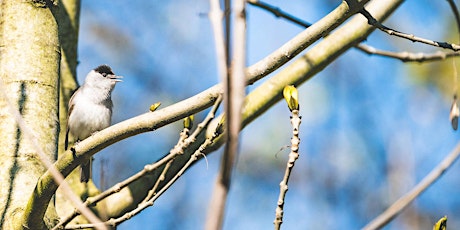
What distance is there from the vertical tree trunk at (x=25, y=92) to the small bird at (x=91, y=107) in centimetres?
137

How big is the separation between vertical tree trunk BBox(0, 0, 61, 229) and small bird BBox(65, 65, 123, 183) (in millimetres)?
1374

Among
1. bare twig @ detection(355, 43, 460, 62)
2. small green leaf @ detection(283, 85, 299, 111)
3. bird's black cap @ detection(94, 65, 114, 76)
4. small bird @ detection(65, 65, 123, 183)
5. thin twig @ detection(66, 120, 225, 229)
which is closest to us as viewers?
small green leaf @ detection(283, 85, 299, 111)

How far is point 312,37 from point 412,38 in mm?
384

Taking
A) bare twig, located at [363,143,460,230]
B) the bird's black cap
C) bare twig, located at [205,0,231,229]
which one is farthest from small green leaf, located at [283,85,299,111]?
the bird's black cap

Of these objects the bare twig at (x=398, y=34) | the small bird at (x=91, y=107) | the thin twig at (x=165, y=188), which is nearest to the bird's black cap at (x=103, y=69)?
the small bird at (x=91, y=107)

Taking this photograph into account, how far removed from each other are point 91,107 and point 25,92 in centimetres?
222

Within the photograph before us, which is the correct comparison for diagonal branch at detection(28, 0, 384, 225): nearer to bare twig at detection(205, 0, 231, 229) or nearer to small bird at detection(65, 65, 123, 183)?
bare twig at detection(205, 0, 231, 229)

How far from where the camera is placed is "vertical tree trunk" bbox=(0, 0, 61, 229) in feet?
8.70

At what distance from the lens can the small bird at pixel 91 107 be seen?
4637 millimetres

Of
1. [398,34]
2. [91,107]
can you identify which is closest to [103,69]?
[91,107]

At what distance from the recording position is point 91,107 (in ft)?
16.5

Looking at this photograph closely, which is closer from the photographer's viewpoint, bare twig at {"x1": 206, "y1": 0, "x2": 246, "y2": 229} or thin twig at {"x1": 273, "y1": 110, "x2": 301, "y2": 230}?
bare twig at {"x1": 206, "y1": 0, "x2": 246, "y2": 229}

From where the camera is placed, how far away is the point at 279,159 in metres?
8.25

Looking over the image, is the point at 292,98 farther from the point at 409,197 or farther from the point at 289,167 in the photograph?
the point at 409,197
